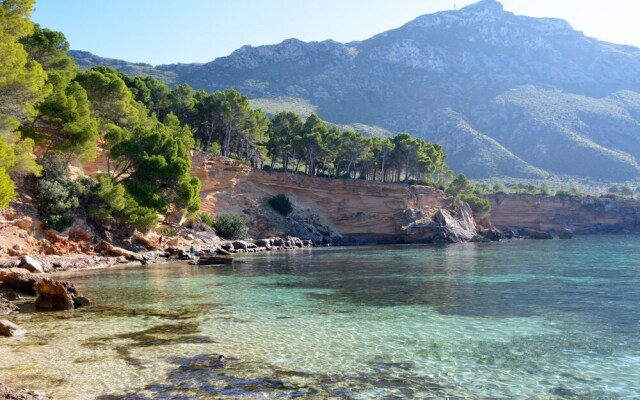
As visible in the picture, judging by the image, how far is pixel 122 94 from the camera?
136 ft

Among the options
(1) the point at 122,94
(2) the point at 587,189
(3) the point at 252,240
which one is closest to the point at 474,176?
(2) the point at 587,189

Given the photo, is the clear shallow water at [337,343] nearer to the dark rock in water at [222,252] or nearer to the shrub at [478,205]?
the dark rock in water at [222,252]

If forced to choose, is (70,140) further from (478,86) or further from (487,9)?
(487,9)

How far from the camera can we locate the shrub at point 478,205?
257 feet

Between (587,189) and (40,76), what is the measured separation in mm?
110725

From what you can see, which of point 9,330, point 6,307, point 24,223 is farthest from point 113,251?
point 9,330

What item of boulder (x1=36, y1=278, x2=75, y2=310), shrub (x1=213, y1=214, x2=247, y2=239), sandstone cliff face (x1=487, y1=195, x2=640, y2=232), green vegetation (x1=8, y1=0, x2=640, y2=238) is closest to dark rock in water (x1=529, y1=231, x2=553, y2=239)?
sandstone cliff face (x1=487, y1=195, x2=640, y2=232)

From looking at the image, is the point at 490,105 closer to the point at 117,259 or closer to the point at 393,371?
the point at 117,259

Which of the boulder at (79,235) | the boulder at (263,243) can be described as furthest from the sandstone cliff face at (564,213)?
the boulder at (79,235)

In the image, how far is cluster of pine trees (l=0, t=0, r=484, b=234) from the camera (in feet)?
77.2

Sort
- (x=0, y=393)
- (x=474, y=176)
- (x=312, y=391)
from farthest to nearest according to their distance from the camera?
(x=474, y=176)
(x=312, y=391)
(x=0, y=393)

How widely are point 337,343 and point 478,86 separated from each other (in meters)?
163

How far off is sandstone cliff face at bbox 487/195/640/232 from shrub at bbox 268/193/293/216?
43.2 m

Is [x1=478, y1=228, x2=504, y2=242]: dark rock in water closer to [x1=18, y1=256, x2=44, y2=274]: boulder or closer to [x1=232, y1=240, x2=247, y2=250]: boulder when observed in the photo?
[x1=232, y1=240, x2=247, y2=250]: boulder
